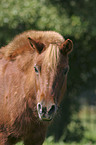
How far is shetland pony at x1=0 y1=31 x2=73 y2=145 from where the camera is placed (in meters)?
4.11

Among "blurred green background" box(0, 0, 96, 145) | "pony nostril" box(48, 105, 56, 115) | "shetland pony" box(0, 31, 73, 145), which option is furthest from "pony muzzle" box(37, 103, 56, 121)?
"blurred green background" box(0, 0, 96, 145)

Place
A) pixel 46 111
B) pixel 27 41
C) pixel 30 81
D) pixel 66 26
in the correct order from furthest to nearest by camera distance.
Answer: pixel 66 26
pixel 27 41
pixel 30 81
pixel 46 111

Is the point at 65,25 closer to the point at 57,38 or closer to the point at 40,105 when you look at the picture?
the point at 57,38

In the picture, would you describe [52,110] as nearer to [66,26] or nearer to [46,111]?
[46,111]

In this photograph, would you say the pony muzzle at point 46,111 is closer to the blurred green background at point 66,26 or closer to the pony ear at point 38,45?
the pony ear at point 38,45

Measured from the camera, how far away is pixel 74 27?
8.82 meters

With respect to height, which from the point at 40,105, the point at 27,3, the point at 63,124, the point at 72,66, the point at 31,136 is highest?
the point at 27,3

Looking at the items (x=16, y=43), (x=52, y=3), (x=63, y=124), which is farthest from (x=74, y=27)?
(x=16, y=43)

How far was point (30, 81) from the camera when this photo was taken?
4.52m

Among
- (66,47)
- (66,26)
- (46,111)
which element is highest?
(66,26)

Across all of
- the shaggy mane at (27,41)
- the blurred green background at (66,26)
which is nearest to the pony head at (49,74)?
the shaggy mane at (27,41)

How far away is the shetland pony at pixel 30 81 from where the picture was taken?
411 cm

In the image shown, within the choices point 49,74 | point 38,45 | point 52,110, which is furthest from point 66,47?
point 52,110

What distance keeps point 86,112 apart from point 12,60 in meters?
16.5
